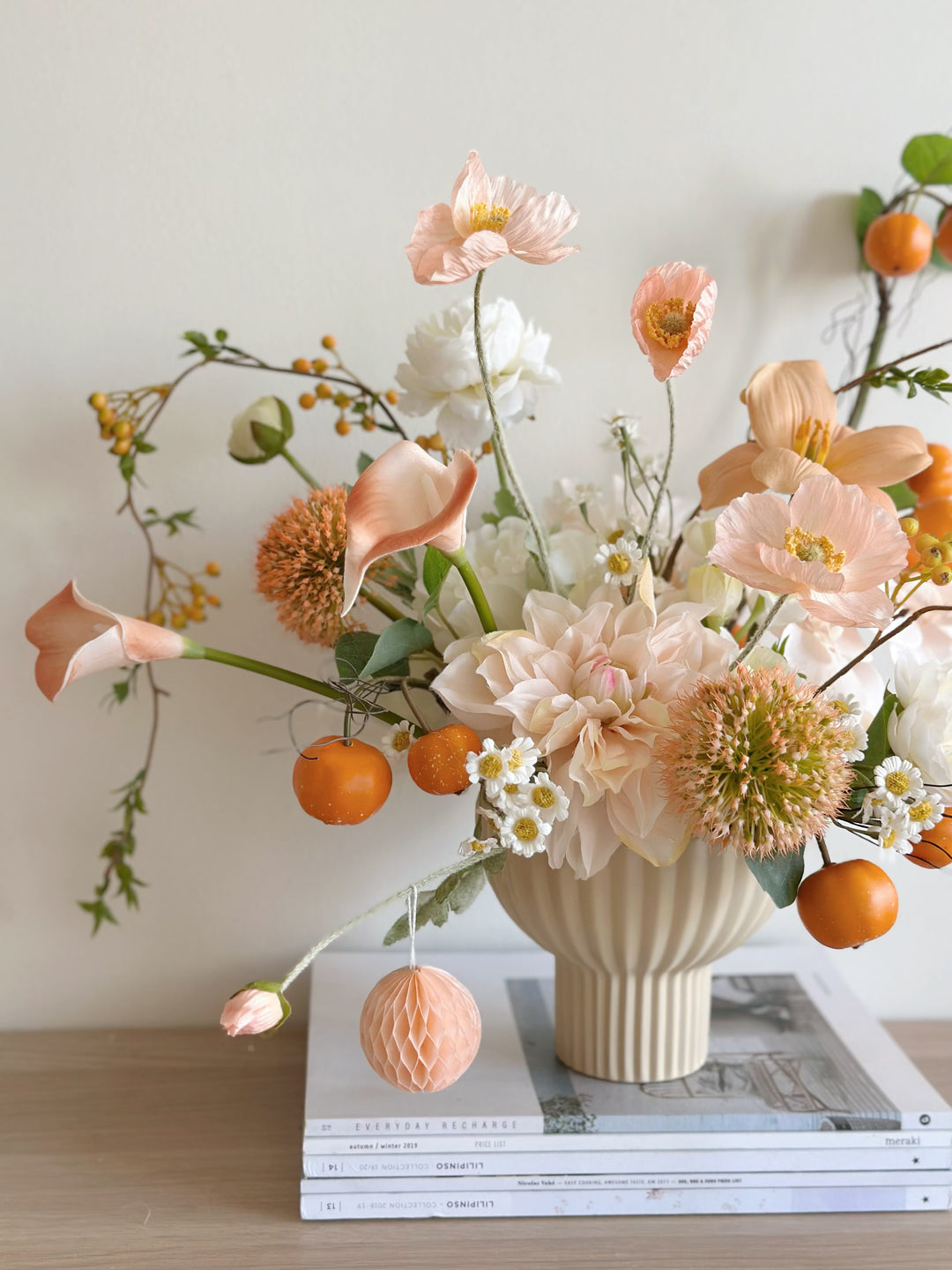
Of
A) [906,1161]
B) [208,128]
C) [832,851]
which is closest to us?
[906,1161]

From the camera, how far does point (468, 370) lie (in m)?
0.70

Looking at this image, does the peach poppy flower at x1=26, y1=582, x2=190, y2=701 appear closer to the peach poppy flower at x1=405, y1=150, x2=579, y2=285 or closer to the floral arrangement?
the floral arrangement

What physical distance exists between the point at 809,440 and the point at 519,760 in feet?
0.91

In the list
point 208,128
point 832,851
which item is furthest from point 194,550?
point 832,851

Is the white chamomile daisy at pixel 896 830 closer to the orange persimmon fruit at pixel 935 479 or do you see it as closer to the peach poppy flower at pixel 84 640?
the orange persimmon fruit at pixel 935 479

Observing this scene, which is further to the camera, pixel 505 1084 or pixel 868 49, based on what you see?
pixel 868 49

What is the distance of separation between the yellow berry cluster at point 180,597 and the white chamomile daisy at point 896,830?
20.0 inches

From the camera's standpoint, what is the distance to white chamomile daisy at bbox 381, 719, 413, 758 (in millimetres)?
668

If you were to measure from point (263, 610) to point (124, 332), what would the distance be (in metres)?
0.25

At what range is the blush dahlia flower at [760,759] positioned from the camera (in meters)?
0.56

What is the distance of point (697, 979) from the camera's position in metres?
0.77

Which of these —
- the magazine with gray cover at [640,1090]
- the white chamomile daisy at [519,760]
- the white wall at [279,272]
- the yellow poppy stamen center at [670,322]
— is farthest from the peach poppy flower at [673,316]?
the magazine with gray cover at [640,1090]

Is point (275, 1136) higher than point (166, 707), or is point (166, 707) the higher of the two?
point (166, 707)

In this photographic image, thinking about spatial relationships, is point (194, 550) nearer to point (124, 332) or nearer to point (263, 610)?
point (263, 610)
